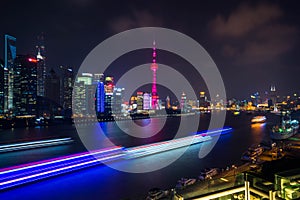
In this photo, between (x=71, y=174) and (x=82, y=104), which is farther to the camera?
(x=82, y=104)

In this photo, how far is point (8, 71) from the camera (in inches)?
1613

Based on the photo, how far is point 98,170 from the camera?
793 centimetres

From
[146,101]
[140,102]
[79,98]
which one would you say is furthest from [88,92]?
[146,101]

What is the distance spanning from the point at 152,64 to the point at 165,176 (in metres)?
47.7

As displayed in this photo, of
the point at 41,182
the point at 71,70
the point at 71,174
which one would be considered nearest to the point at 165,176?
the point at 71,174

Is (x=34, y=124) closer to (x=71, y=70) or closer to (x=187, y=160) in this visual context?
(x=187, y=160)

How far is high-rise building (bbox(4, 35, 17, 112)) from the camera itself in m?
36.8

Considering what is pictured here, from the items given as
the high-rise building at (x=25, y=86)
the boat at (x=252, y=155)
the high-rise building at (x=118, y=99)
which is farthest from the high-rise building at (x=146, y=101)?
the boat at (x=252, y=155)

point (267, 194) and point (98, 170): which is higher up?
point (267, 194)

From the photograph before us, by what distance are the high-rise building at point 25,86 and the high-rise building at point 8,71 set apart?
2.13 feet

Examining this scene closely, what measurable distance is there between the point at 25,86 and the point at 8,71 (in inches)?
212

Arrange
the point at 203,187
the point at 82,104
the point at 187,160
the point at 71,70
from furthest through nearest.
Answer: the point at 71,70 → the point at 82,104 → the point at 187,160 → the point at 203,187

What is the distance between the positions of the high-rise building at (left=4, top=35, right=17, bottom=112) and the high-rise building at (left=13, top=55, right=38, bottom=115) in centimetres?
65

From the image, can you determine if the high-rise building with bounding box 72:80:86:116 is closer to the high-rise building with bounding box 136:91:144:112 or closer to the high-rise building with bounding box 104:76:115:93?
the high-rise building with bounding box 104:76:115:93
